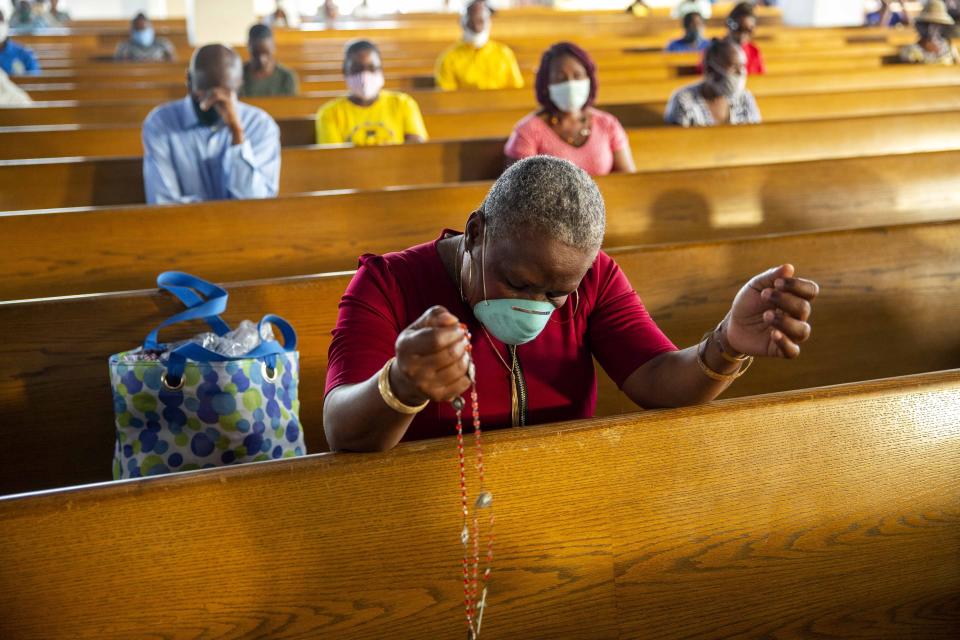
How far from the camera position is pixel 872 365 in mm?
2479

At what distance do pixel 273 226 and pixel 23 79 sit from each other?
16.3 ft

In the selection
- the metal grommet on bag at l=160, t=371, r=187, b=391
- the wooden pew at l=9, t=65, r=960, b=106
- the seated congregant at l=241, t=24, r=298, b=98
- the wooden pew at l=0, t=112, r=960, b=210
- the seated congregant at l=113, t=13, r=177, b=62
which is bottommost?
the metal grommet on bag at l=160, t=371, r=187, b=391

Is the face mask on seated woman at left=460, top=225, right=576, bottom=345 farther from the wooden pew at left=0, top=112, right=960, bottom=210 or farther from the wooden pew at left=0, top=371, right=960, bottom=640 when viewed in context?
the wooden pew at left=0, top=112, right=960, bottom=210

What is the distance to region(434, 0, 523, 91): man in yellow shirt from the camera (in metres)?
6.11

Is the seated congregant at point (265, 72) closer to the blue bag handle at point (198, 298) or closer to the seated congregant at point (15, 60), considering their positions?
the seated congregant at point (15, 60)

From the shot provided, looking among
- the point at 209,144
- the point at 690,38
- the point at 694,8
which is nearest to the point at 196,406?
the point at 209,144

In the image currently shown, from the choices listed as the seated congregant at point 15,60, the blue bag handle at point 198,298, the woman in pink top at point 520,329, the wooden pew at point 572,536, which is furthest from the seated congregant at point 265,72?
the wooden pew at point 572,536

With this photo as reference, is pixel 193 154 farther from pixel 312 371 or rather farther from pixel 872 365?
pixel 872 365

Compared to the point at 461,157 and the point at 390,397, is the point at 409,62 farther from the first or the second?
the point at 390,397

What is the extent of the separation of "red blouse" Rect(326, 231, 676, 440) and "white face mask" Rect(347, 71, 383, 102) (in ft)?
9.25

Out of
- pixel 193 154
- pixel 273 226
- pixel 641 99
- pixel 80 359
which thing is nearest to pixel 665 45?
pixel 641 99

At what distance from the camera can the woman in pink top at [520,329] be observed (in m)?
1.13

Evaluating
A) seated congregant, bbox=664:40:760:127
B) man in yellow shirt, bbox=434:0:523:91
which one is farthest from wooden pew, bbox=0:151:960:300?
man in yellow shirt, bbox=434:0:523:91

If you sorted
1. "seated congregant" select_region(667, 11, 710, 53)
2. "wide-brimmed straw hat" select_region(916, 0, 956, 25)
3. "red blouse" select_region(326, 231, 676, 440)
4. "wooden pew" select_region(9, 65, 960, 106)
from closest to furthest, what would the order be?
1. "red blouse" select_region(326, 231, 676, 440)
2. "wooden pew" select_region(9, 65, 960, 106)
3. "wide-brimmed straw hat" select_region(916, 0, 956, 25)
4. "seated congregant" select_region(667, 11, 710, 53)
